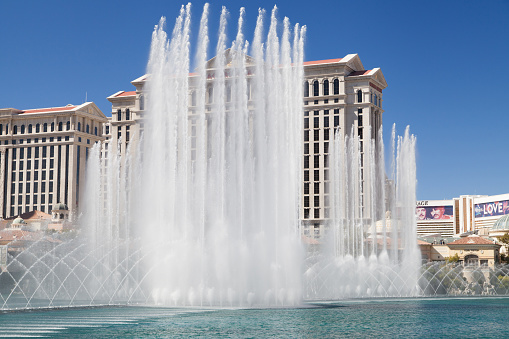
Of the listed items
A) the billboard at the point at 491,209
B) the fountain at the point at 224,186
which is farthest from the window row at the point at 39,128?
the fountain at the point at 224,186

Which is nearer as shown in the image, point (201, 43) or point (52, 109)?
point (201, 43)

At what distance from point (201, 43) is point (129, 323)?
46.8 feet

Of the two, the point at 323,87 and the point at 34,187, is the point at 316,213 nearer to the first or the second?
the point at 323,87

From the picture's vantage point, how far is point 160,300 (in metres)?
30.9

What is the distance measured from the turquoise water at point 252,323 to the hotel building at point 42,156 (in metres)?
99.4

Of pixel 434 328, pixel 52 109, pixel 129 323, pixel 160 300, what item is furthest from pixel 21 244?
pixel 52 109

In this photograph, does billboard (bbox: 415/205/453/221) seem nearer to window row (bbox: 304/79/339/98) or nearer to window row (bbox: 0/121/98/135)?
window row (bbox: 304/79/339/98)

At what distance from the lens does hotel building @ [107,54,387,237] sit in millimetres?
98938

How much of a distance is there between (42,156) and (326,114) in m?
54.0

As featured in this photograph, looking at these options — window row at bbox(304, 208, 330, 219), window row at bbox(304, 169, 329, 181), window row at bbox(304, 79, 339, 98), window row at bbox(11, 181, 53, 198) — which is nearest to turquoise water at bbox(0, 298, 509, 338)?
window row at bbox(304, 208, 330, 219)

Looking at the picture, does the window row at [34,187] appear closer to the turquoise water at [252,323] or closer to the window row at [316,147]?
the window row at [316,147]

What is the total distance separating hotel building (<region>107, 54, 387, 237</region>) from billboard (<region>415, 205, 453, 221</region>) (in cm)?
5265

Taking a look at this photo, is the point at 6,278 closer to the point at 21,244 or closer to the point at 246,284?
the point at 21,244

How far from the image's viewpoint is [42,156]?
128 metres
